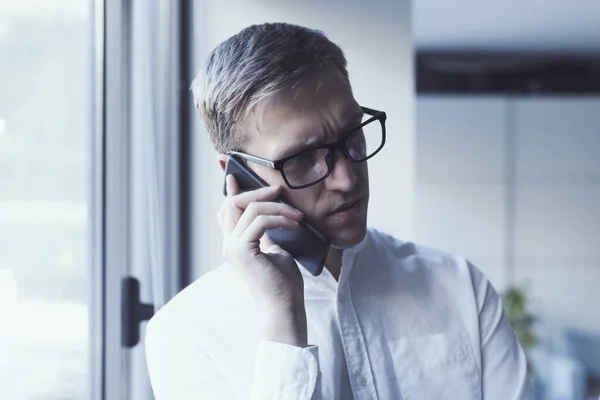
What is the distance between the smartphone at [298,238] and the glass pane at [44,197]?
0.91 ft

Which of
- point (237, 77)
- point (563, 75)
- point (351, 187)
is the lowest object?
point (351, 187)

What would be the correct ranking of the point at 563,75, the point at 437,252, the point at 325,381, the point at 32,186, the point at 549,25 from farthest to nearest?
the point at 563,75
the point at 549,25
the point at 437,252
the point at 325,381
the point at 32,186

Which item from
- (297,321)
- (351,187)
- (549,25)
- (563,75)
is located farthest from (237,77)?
(563,75)

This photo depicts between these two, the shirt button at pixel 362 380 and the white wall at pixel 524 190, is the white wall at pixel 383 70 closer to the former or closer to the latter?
the shirt button at pixel 362 380

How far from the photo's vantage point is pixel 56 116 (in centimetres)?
104

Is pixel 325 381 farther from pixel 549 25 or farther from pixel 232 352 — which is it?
pixel 549 25

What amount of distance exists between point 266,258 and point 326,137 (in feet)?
0.65

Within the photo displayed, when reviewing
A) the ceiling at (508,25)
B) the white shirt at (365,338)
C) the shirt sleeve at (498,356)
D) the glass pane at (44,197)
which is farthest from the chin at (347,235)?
the ceiling at (508,25)

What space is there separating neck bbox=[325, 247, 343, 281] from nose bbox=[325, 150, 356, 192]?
0.63ft

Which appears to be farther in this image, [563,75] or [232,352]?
[563,75]

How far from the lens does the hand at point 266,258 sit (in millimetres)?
961

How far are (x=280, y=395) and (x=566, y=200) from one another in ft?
13.8

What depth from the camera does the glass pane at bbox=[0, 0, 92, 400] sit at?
85cm

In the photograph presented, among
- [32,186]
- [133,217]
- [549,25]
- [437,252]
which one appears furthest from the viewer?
[549,25]
